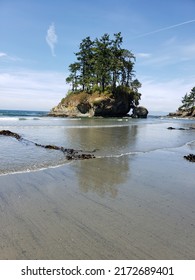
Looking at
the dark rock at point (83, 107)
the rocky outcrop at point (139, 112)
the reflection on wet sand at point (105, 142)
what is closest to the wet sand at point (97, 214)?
the reflection on wet sand at point (105, 142)

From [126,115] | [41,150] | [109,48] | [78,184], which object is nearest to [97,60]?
[109,48]

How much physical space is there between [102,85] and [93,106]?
726 cm

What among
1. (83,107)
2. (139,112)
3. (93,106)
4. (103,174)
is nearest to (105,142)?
(103,174)

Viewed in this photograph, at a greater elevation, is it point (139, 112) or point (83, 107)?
point (83, 107)

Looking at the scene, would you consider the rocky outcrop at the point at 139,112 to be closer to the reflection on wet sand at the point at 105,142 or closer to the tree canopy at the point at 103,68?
the tree canopy at the point at 103,68

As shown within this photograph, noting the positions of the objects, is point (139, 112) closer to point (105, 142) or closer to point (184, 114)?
point (184, 114)

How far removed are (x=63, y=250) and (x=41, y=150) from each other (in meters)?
8.61

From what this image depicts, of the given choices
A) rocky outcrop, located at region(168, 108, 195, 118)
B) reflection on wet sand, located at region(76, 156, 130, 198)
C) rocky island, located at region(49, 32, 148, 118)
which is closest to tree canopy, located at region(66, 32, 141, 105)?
rocky island, located at region(49, 32, 148, 118)

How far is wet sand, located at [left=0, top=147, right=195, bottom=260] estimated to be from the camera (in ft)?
12.6

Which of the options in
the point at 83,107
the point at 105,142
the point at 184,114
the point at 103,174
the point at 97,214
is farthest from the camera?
the point at 184,114

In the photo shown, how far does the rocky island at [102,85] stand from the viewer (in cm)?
6374

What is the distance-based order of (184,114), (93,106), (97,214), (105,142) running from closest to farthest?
1. (97,214)
2. (105,142)
3. (93,106)
4. (184,114)

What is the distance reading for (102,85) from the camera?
218 ft
